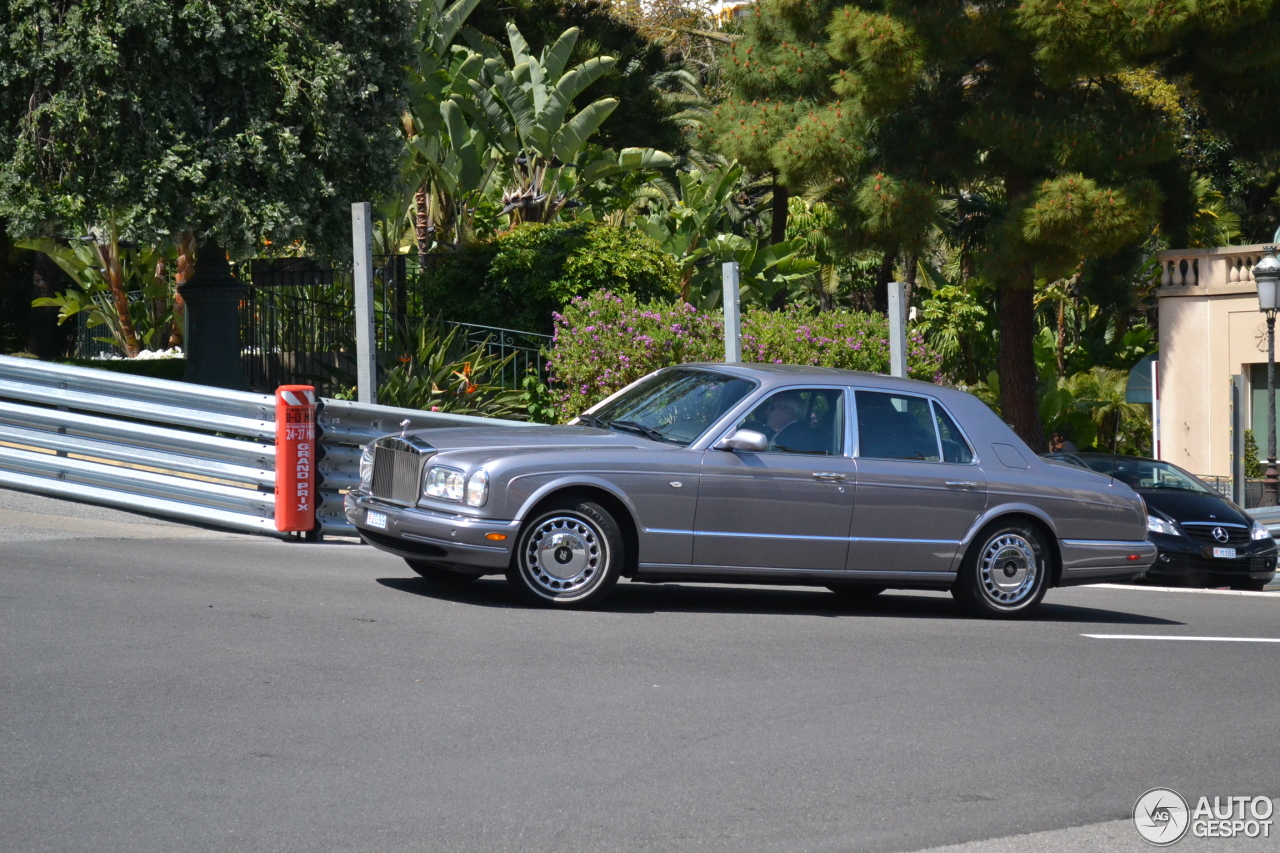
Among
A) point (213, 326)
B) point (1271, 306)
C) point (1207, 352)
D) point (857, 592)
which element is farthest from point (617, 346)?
point (1207, 352)

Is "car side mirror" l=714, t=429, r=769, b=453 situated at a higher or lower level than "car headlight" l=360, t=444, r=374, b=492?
higher

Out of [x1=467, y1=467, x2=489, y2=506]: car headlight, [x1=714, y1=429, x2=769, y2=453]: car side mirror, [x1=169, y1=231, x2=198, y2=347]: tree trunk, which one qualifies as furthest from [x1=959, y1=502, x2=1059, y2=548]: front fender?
[x1=169, y1=231, x2=198, y2=347]: tree trunk

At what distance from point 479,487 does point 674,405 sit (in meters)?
1.71

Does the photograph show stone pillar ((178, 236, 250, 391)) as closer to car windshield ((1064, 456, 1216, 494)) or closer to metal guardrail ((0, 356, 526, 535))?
metal guardrail ((0, 356, 526, 535))

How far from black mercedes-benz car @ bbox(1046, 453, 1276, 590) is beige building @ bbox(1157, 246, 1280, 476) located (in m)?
12.6

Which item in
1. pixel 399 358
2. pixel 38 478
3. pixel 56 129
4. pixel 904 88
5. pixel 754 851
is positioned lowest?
pixel 754 851

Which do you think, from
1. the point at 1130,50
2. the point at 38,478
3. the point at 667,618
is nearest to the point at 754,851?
the point at 667,618

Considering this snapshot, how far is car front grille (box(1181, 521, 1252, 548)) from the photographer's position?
15906mm

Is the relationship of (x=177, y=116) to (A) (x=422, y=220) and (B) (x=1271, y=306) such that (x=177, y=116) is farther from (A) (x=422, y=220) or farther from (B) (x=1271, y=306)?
(B) (x=1271, y=306)

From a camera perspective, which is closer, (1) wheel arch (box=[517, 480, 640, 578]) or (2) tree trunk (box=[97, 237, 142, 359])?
(1) wheel arch (box=[517, 480, 640, 578])

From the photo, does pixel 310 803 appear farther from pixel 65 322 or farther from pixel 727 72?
pixel 65 322

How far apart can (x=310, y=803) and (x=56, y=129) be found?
13.8 metres

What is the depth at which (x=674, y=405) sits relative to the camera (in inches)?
375

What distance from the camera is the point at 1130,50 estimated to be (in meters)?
20.1
